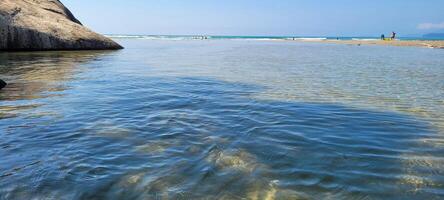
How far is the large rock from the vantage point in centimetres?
2674

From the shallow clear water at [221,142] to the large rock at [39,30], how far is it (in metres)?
17.0

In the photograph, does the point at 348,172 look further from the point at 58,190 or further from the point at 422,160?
the point at 58,190

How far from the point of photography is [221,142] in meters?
6.43

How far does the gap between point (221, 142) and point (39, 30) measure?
2583 cm

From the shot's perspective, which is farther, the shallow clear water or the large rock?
the large rock

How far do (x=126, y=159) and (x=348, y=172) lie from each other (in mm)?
3067

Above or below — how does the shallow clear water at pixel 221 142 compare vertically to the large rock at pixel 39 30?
below

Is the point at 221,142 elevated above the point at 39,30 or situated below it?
below

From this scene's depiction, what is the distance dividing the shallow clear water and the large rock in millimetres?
16992

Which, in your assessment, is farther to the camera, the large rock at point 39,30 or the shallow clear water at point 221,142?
the large rock at point 39,30

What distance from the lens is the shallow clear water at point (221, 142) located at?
4.64 metres

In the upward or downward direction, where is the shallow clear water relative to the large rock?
downward

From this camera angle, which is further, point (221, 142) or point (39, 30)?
point (39, 30)

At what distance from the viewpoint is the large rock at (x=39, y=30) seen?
26.7 m
